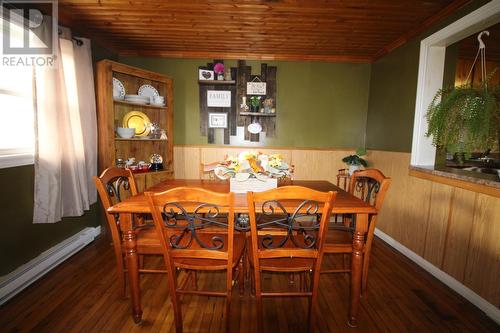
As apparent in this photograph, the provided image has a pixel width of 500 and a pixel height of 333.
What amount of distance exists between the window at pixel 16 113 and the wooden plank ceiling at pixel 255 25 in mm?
711

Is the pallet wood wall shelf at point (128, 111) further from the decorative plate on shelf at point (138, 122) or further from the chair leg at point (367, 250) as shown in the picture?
the chair leg at point (367, 250)

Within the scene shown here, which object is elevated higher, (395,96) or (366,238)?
(395,96)

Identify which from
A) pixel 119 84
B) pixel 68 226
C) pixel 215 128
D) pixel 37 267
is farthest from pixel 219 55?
pixel 37 267

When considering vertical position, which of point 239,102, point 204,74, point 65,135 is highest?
point 204,74

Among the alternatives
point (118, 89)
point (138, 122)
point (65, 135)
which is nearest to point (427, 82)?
point (138, 122)

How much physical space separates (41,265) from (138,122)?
176cm

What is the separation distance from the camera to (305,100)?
3508 mm

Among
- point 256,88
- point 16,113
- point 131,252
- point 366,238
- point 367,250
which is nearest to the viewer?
point 131,252

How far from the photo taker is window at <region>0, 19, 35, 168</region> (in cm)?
185

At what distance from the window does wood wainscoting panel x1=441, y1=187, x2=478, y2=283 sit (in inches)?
135

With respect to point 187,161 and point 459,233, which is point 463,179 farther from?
point 187,161

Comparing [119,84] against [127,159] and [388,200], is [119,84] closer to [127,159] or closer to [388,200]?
[127,159]

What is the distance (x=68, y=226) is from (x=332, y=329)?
2569mm

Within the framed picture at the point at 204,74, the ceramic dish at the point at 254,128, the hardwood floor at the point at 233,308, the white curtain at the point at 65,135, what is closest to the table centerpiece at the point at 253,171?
the hardwood floor at the point at 233,308
